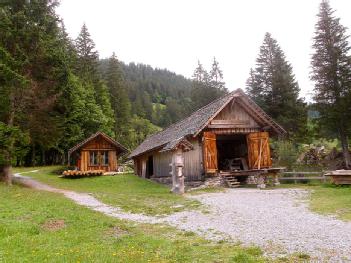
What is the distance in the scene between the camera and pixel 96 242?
891cm

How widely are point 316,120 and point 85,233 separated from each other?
99.7 ft

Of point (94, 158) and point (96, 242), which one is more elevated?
point (94, 158)

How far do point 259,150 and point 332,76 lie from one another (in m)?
13.3

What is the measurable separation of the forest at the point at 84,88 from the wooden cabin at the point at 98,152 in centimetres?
290

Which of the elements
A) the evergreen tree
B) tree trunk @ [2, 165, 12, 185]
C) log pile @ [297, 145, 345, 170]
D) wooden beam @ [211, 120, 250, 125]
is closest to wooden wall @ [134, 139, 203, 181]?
wooden beam @ [211, 120, 250, 125]

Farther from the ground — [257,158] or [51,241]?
[257,158]

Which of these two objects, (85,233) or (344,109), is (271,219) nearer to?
(85,233)

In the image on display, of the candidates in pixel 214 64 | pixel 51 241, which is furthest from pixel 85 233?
pixel 214 64

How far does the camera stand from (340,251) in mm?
7160

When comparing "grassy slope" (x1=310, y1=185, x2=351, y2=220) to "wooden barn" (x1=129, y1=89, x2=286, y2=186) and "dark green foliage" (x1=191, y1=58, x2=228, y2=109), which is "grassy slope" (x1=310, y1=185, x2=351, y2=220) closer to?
"wooden barn" (x1=129, y1=89, x2=286, y2=186)

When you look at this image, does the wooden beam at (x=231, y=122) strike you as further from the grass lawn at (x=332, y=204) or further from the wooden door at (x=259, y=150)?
the grass lawn at (x=332, y=204)

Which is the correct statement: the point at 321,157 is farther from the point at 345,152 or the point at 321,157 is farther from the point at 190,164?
the point at 190,164

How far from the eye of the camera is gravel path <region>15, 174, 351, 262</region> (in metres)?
7.54

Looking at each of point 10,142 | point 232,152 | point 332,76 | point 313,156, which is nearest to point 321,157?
point 313,156
